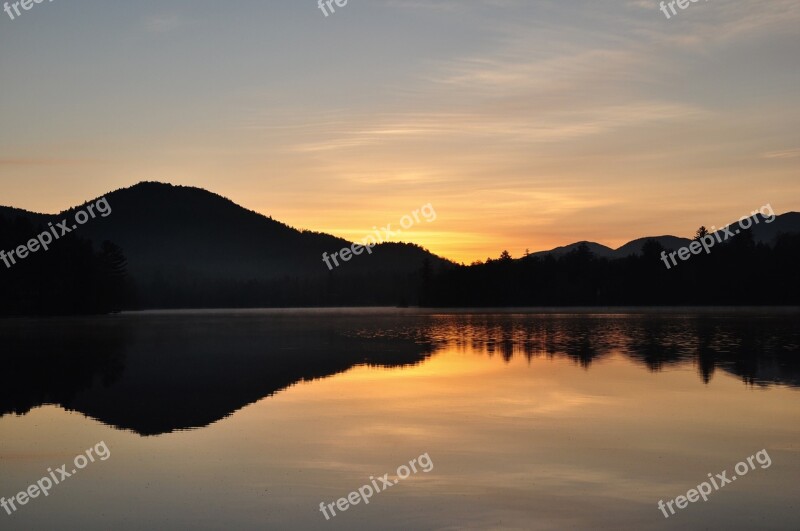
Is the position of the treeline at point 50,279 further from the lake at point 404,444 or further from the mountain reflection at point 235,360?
the lake at point 404,444

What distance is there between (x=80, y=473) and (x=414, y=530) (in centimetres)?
828

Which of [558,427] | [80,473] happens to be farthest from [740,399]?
[80,473]

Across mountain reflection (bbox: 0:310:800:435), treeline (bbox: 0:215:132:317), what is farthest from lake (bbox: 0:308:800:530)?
treeline (bbox: 0:215:132:317)

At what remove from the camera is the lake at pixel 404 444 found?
1453 centimetres

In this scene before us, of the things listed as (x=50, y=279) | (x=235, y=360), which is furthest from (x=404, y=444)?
(x=50, y=279)

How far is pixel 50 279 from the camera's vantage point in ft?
420

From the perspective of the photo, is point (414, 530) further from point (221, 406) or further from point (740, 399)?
point (740, 399)

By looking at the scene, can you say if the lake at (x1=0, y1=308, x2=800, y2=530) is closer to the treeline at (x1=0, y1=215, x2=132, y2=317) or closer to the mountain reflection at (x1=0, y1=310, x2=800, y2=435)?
the mountain reflection at (x1=0, y1=310, x2=800, y2=435)

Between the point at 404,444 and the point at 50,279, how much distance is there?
120 m

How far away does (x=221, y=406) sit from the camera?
2731cm

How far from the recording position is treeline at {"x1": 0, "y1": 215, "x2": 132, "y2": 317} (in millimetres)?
121562

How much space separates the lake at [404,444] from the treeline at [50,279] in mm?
87101

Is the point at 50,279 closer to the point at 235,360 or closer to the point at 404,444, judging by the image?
the point at 235,360

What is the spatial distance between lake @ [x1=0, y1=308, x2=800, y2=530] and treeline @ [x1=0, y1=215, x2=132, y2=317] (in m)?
87.1
